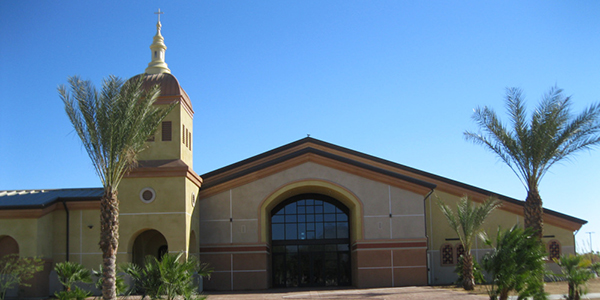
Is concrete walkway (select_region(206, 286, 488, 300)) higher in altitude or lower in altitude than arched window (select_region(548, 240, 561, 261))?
lower

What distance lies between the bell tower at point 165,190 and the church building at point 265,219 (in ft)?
0.17

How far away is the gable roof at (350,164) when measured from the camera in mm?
30703

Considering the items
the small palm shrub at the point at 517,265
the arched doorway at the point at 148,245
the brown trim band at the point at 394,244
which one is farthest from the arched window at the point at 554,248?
the arched doorway at the point at 148,245

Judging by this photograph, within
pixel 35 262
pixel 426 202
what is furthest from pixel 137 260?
pixel 426 202

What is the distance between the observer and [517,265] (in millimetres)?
17469

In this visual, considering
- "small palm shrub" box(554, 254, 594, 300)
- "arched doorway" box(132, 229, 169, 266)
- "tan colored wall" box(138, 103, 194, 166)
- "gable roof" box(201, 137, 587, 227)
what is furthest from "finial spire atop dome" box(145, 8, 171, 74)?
"small palm shrub" box(554, 254, 594, 300)

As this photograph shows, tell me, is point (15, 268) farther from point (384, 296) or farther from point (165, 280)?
point (384, 296)

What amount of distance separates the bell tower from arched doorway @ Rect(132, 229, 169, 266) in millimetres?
632

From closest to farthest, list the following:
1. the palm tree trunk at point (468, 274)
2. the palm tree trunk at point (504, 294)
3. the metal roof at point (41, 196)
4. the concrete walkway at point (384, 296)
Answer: the palm tree trunk at point (504, 294), the concrete walkway at point (384, 296), the palm tree trunk at point (468, 274), the metal roof at point (41, 196)

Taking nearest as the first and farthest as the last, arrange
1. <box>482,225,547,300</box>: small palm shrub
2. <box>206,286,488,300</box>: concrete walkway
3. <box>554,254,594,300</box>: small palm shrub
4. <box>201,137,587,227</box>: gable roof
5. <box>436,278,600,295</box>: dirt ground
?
<box>482,225,547,300</box>: small palm shrub
<box>554,254,594,300</box>: small palm shrub
<box>206,286,488,300</box>: concrete walkway
<box>436,278,600,295</box>: dirt ground
<box>201,137,587,227</box>: gable roof

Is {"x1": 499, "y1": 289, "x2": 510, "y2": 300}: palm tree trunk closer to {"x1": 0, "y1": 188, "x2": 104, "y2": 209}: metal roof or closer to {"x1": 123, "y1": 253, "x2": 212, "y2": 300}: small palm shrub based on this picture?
{"x1": 123, "y1": 253, "x2": 212, "y2": 300}: small palm shrub

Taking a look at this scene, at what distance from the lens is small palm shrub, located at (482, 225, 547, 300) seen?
56.4ft

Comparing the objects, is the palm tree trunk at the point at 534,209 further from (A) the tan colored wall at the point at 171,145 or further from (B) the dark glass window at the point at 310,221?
(A) the tan colored wall at the point at 171,145

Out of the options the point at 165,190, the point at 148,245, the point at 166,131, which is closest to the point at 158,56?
the point at 166,131
